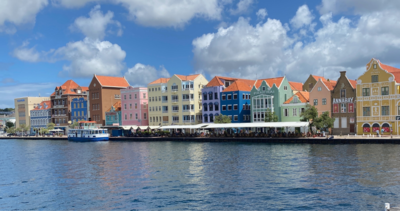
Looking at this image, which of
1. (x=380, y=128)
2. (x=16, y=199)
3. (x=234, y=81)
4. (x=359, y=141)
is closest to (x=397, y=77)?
(x=380, y=128)

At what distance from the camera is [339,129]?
268 ft

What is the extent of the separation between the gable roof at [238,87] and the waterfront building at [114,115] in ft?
132

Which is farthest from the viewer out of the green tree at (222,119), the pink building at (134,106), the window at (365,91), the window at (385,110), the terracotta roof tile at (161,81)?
the pink building at (134,106)

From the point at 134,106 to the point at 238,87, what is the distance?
36398 millimetres

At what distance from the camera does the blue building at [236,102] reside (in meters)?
99.2

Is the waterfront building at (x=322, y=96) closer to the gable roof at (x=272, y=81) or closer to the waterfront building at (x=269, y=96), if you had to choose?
the waterfront building at (x=269, y=96)

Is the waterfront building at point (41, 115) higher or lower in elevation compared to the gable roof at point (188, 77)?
lower

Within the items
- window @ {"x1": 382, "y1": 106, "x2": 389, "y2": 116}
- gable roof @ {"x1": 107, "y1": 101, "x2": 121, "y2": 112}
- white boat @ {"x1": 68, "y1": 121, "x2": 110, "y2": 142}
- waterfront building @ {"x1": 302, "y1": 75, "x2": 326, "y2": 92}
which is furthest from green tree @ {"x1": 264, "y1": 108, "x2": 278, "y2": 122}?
gable roof @ {"x1": 107, "y1": 101, "x2": 121, "y2": 112}

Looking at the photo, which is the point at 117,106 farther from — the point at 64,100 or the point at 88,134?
the point at 64,100

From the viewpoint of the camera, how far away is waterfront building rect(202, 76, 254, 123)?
10294 centimetres

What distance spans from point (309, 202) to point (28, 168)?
36.5 meters

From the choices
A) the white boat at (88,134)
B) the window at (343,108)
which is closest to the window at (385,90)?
the window at (343,108)

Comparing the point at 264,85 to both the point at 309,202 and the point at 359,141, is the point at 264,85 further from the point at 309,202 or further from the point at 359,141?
the point at 309,202

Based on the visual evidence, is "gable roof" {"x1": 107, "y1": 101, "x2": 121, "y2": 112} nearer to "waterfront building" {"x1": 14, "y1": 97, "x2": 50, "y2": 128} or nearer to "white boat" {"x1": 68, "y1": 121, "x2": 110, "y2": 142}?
"white boat" {"x1": 68, "y1": 121, "x2": 110, "y2": 142}
